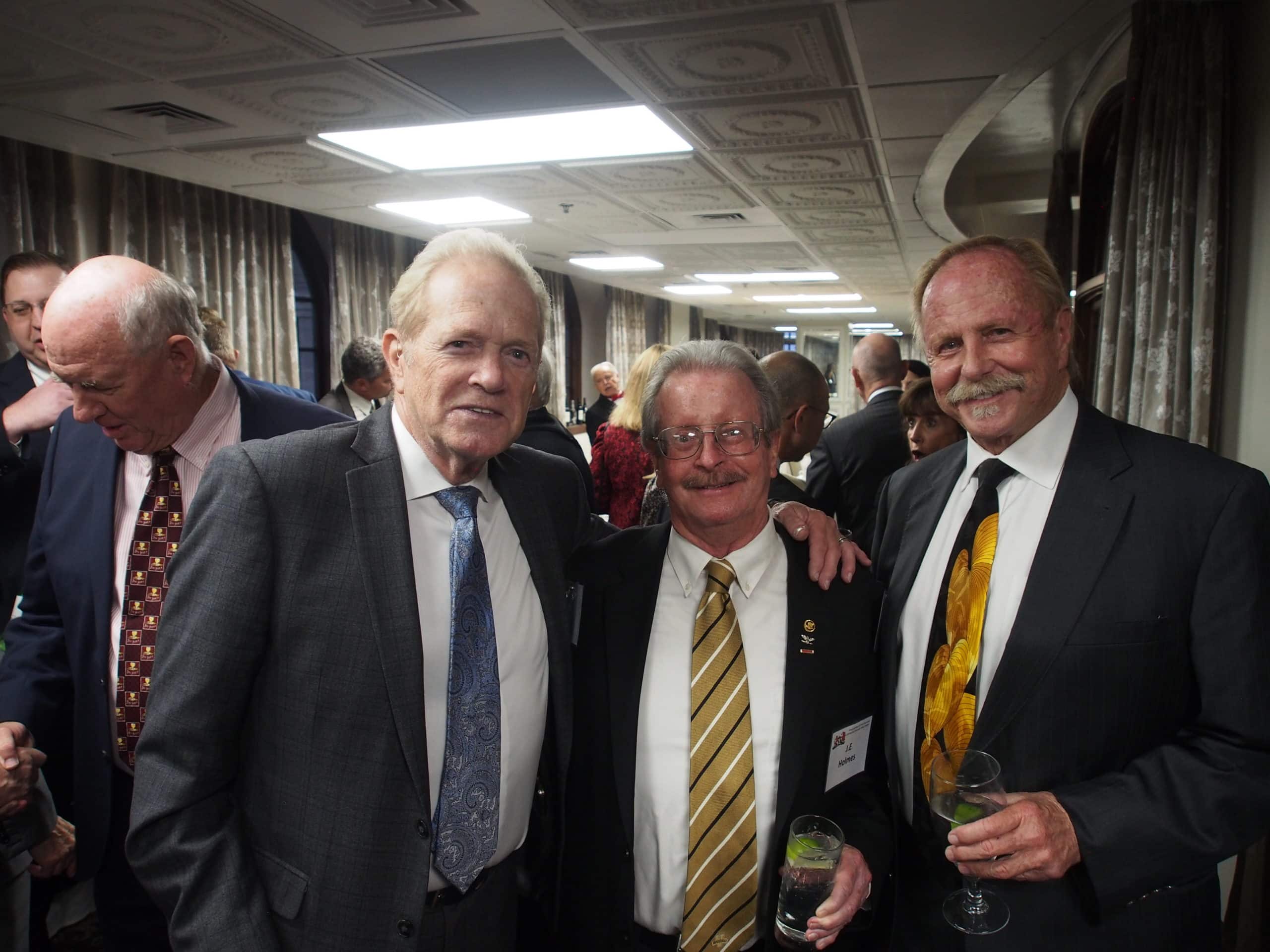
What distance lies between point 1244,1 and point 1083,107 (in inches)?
82.2

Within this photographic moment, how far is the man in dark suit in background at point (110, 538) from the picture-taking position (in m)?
1.56

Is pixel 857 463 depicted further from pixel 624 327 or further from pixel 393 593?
pixel 624 327

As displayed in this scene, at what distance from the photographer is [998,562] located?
56.8 inches

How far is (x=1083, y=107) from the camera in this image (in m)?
4.44

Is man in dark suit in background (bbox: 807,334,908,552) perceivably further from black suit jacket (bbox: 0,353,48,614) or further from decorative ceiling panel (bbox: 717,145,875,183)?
black suit jacket (bbox: 0,353,48,614)

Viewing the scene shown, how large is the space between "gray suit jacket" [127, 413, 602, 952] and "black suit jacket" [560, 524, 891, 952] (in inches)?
12.7

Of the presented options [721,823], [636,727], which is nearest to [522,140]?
[636,727]

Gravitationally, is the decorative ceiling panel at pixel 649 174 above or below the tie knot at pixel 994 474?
above

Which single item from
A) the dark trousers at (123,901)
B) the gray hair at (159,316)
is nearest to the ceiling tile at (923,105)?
the gray hair at (159,316)

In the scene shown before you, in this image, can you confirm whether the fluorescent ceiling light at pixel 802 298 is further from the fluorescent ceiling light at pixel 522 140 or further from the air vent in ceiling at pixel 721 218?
the fluorescent ceiling light at pixel 522 140

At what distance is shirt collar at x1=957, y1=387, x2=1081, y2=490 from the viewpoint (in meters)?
1.44

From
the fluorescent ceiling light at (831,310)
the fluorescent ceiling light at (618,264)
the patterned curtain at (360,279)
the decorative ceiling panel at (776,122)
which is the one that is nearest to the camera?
the decorative ceiling panel at (776,122)

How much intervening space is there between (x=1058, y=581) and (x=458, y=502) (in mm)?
1013

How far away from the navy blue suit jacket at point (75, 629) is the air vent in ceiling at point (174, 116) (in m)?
2.77
